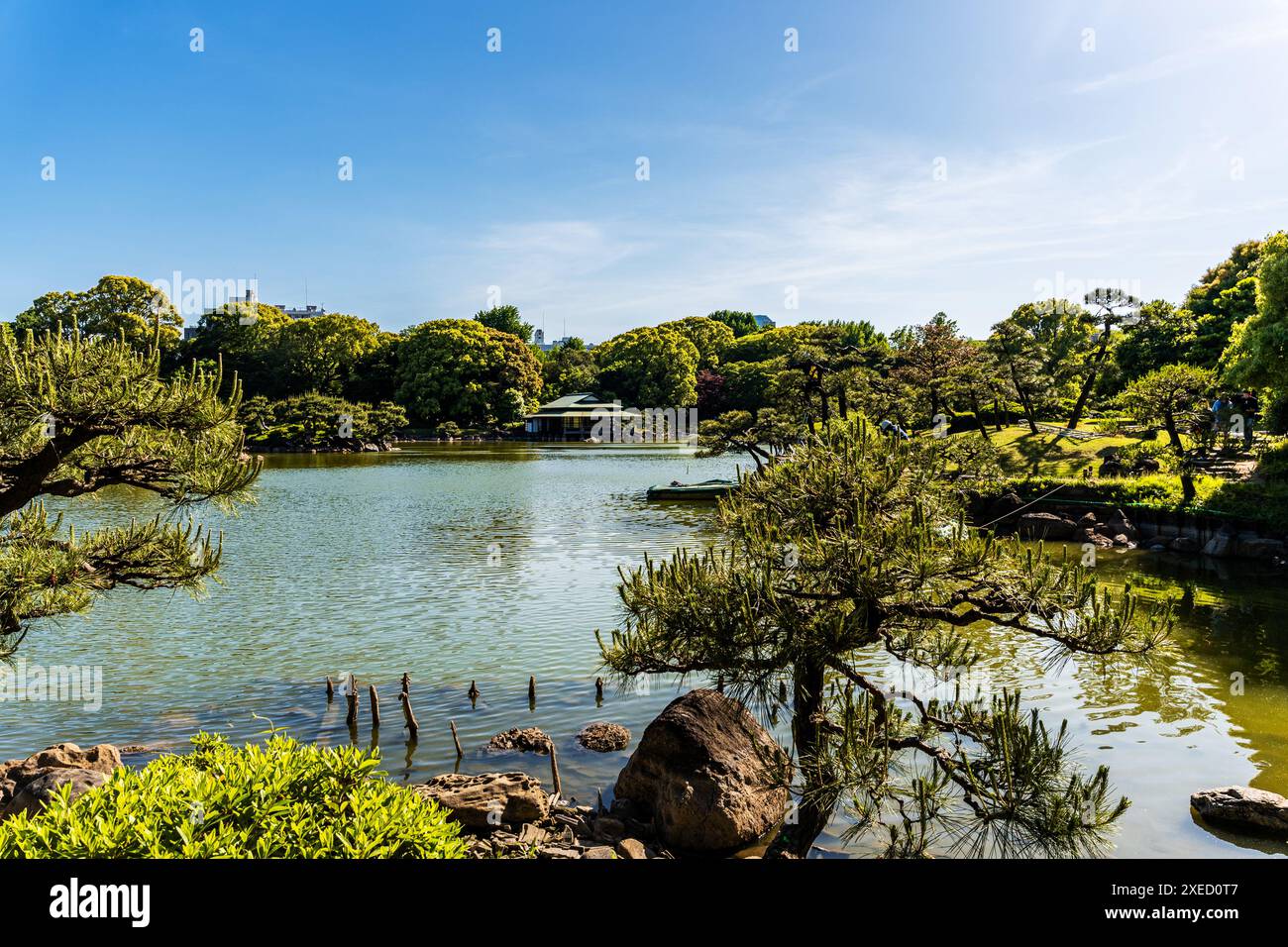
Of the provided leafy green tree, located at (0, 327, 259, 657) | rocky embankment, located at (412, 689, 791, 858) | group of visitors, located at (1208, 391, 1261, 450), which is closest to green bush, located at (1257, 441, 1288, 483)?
group of visitors, located at (1208, 391, 1261, 450)

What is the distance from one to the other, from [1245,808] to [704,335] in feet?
354

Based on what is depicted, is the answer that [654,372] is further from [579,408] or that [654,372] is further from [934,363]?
[934,363]

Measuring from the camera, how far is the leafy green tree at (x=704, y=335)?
4510 inches

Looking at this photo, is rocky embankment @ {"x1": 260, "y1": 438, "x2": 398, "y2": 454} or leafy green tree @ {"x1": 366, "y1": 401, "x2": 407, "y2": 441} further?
leafy green tree @ {"x1": 366, "y1": 401, "x2": 407, "y2": 441}

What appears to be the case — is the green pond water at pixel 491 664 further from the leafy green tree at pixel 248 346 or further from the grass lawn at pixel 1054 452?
the leafy green tree at pixel 248 346

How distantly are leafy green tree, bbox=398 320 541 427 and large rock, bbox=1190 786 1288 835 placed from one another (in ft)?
286

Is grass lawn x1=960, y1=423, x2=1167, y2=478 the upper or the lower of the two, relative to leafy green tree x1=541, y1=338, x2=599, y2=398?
lower

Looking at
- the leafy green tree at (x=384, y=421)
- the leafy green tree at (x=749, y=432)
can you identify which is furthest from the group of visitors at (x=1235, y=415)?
the leafy green tree at (x=384, y=421)

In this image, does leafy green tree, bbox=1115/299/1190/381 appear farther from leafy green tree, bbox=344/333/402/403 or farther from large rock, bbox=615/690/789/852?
leafy green tree, bbox=344/333/402/403

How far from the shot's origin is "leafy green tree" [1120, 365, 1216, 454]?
31.0 m

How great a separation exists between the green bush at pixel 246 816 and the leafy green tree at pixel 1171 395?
32350 millimetres
